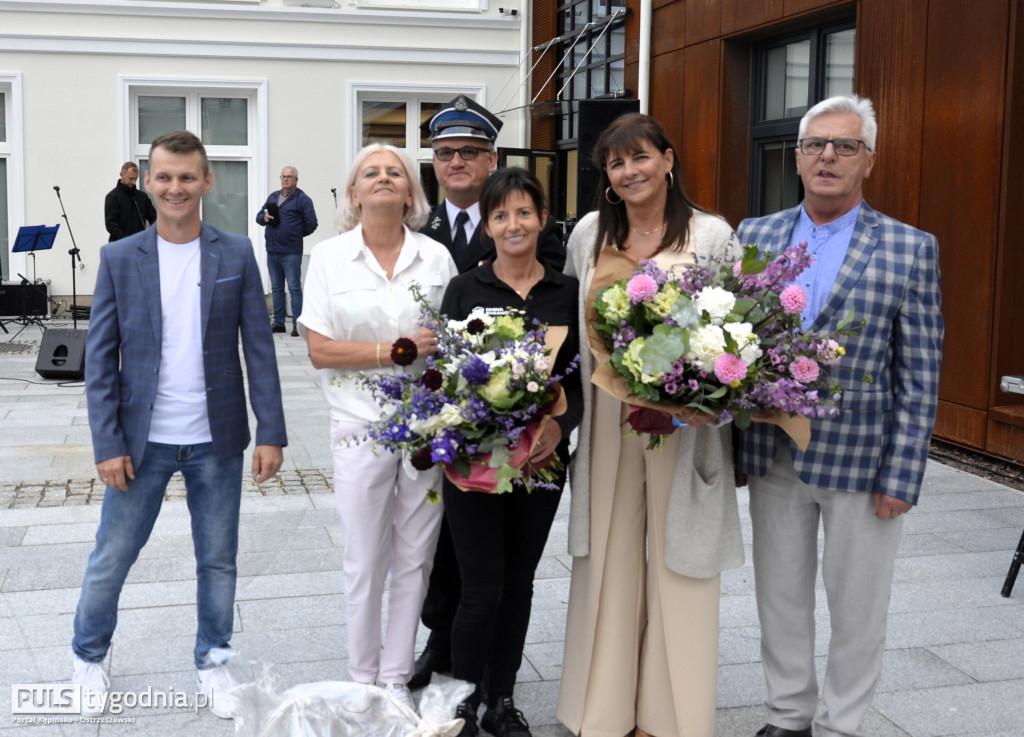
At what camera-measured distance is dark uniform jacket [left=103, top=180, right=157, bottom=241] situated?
1510cm

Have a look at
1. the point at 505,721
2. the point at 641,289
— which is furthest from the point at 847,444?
the point at 505,721

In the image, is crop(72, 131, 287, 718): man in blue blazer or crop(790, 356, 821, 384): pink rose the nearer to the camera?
crop(790, 356, 821, 384): pink rose

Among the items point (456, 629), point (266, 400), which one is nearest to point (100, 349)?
point (266, 400)

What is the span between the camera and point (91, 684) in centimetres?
379

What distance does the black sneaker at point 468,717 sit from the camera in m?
3.55

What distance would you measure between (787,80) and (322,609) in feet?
23.9

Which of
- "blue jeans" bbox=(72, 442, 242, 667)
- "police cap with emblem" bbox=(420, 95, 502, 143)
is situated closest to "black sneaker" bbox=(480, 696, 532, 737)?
"blue jeans" bbox=(72, 442, 242, 667)

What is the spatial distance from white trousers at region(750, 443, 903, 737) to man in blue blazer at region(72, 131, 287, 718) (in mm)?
1670

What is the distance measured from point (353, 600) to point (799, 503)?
1.48 m

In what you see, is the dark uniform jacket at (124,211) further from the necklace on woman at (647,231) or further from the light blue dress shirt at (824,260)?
the light blue dress shirt at (824,260)

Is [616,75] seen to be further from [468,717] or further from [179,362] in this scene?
[468,717]

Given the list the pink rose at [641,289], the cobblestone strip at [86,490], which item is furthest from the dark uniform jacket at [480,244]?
the cobblestone strip at [86,490]

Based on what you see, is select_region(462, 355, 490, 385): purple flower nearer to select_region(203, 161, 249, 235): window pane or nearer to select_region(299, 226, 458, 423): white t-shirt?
select_region(299, 226, 458, 423): white t-shirt

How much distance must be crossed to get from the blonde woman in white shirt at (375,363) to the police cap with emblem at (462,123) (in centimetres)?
33
